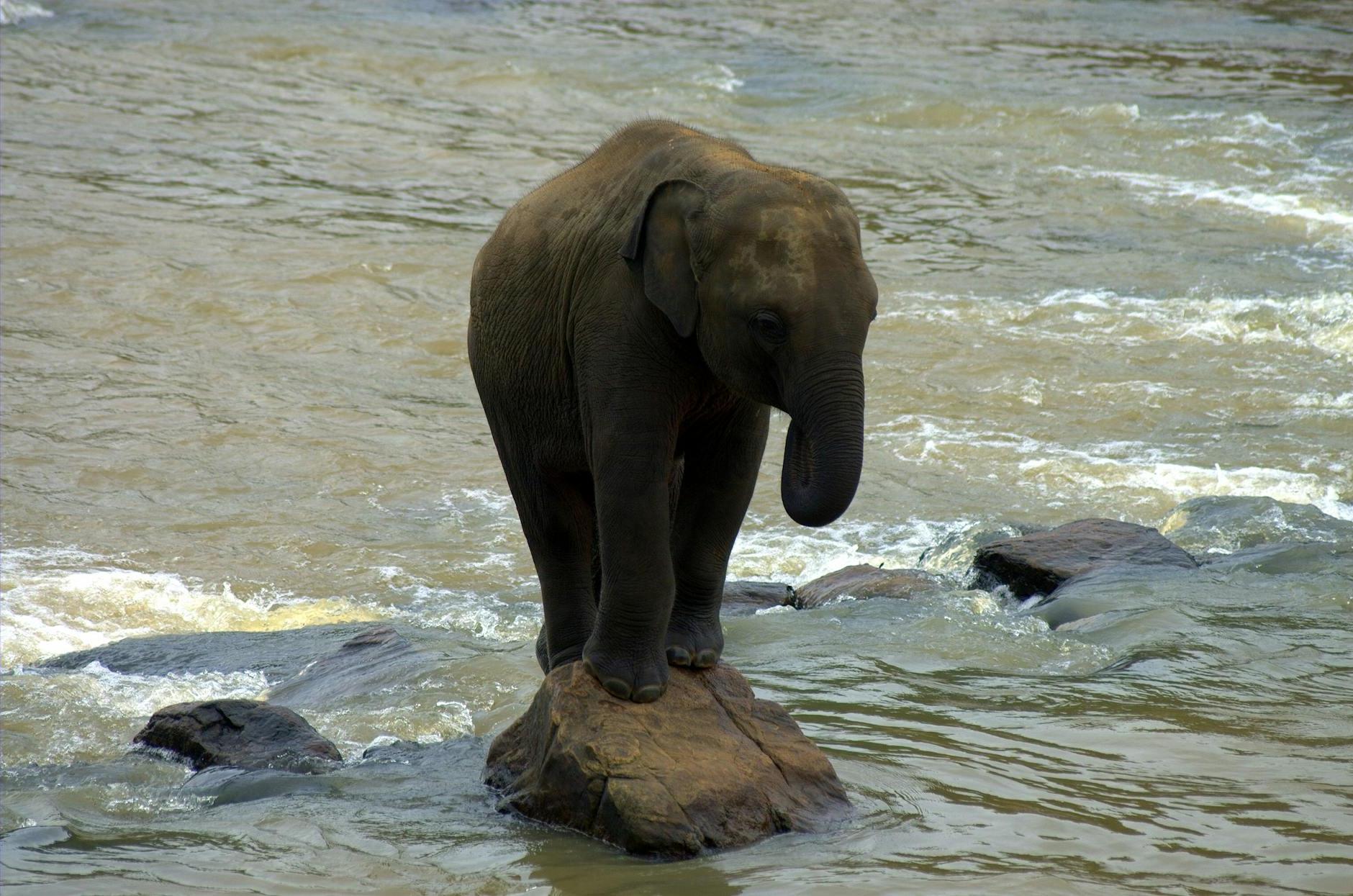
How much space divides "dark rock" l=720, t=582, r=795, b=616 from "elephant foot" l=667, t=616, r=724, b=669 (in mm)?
2837

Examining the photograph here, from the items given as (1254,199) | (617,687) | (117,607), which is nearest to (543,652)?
(617,687)

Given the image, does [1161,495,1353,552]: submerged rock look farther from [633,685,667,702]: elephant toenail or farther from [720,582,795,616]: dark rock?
[633,685,667,702]: elephant toenail

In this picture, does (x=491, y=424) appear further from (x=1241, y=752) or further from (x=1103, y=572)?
(x=1103, y=572)

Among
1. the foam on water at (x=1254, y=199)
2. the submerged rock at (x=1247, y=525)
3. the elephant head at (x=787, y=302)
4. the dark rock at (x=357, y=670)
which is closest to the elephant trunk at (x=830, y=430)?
the elephant head at (x=787, y=302)

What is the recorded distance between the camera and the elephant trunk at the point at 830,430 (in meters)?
4.42

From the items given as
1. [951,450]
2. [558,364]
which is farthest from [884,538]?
[558,364]

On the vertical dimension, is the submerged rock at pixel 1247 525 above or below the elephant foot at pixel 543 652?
below

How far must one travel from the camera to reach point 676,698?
5.55 m

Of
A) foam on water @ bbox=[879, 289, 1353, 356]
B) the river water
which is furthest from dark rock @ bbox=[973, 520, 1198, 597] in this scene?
foam on water @ bbox=[879, 289, 1353, 356]

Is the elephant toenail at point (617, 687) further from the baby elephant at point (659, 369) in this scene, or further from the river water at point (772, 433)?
the river water at point (772, 433)

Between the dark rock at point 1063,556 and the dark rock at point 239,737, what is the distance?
154 inches

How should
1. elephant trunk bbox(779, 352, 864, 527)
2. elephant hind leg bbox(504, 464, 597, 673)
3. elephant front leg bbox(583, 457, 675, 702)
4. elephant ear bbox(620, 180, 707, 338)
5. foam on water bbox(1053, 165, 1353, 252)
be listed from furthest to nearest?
foam on water bbox(1053, 165, 1353, 252) < elephant hind leg bbox(504, 464, 597, 673) < elephant front leg bbox(583, 457, 675, 702) < elephant ear bbox(620, 180, 707, 338) < elephant trunk bbox(779, 352, 864, 527)

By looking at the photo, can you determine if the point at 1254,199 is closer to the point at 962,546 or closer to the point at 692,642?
Result: the point at 962,546

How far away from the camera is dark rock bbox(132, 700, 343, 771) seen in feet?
20.4
